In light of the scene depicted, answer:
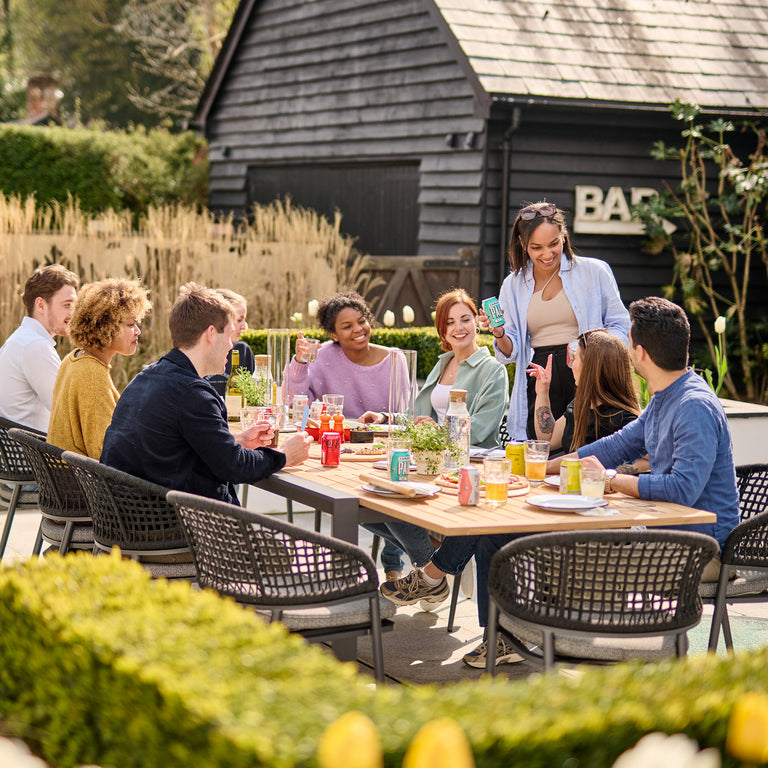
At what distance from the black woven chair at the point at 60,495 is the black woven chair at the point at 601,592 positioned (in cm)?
184

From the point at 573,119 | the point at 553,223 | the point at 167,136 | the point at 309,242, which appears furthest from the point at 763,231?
the point at 167,136

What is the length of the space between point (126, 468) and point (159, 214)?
6794mm

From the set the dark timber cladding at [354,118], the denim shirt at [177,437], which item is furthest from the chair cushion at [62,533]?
the dark timber cladding at [354,118]

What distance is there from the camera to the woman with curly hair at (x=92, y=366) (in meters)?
4.44

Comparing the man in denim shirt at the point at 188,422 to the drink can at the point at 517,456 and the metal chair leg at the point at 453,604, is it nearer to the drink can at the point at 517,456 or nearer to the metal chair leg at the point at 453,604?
the drink can at the point at 517,456

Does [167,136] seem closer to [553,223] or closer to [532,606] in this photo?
[553,223]

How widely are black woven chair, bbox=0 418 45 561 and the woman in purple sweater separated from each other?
143 cm

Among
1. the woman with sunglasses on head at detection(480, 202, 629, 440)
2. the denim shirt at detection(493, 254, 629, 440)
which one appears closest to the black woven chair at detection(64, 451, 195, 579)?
the woman with sunglasses on head at detection(480, 202, 629, 440)

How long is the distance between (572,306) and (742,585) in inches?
79.5

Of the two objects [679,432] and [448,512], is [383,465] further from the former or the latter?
[679,432]

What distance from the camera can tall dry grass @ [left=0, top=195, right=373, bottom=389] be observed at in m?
8.62

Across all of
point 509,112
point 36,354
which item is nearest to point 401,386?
point 36,354

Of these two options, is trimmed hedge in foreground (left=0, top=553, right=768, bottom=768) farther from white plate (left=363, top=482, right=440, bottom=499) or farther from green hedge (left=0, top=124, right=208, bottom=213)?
A: green hedge (left=0, top=124, right=208, bottom=213)

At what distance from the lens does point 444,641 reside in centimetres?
480
